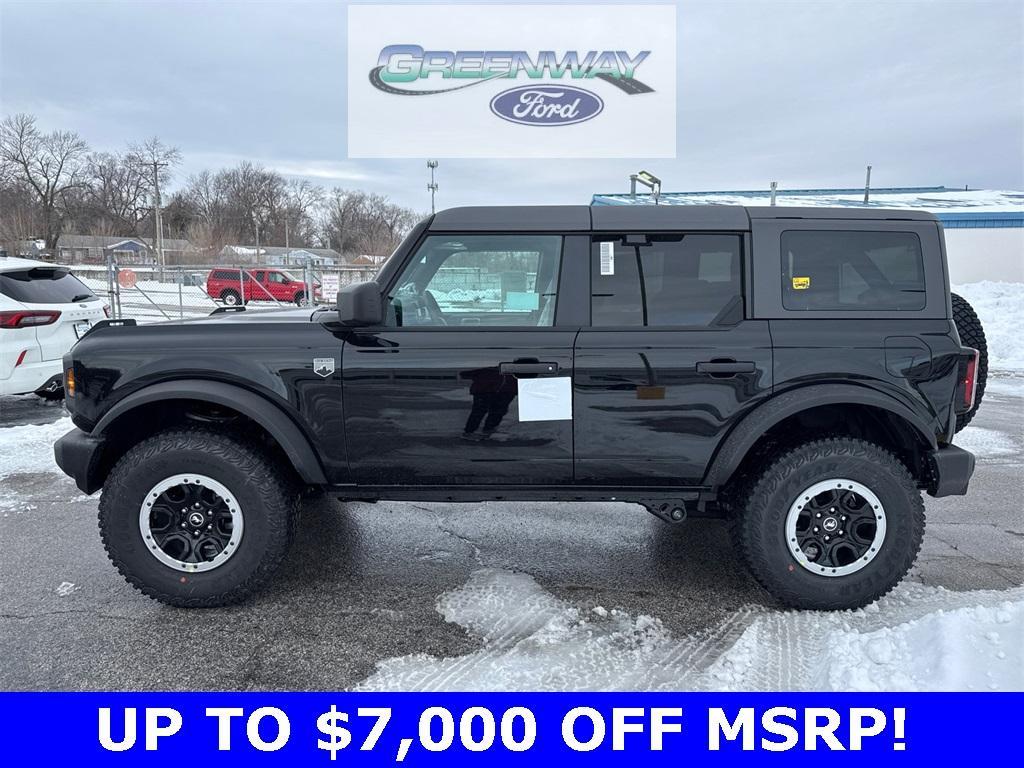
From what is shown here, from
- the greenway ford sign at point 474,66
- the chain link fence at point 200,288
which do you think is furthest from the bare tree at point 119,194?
the greenway ford sign at point 474,66

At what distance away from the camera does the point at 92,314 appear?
7.73 metres

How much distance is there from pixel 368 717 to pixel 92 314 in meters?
6.71

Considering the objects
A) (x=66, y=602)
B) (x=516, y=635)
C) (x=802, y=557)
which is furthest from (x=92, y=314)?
(x=802, y=557)

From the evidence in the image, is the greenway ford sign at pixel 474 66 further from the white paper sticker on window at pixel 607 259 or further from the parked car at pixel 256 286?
the parked car at pixel 256 286

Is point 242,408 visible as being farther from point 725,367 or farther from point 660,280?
point 725,367

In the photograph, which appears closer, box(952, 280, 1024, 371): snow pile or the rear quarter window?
the rear quarter window

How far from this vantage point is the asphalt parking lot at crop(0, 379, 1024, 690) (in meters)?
2.98

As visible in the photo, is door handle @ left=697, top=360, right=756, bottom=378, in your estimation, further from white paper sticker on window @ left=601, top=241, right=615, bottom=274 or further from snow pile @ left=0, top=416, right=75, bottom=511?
snow pile @ left=0, top=416, right=75, bottom=511

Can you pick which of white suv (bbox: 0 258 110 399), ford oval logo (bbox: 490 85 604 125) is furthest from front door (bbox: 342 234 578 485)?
ford oval logo (bbox: 490 85 604 125)

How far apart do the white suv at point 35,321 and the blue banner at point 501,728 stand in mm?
5366

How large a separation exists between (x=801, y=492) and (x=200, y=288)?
609 inches

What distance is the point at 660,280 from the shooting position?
11.1ft

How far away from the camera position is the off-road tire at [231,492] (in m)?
3.32

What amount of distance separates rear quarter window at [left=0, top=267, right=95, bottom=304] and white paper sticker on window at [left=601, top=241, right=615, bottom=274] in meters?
6.45
